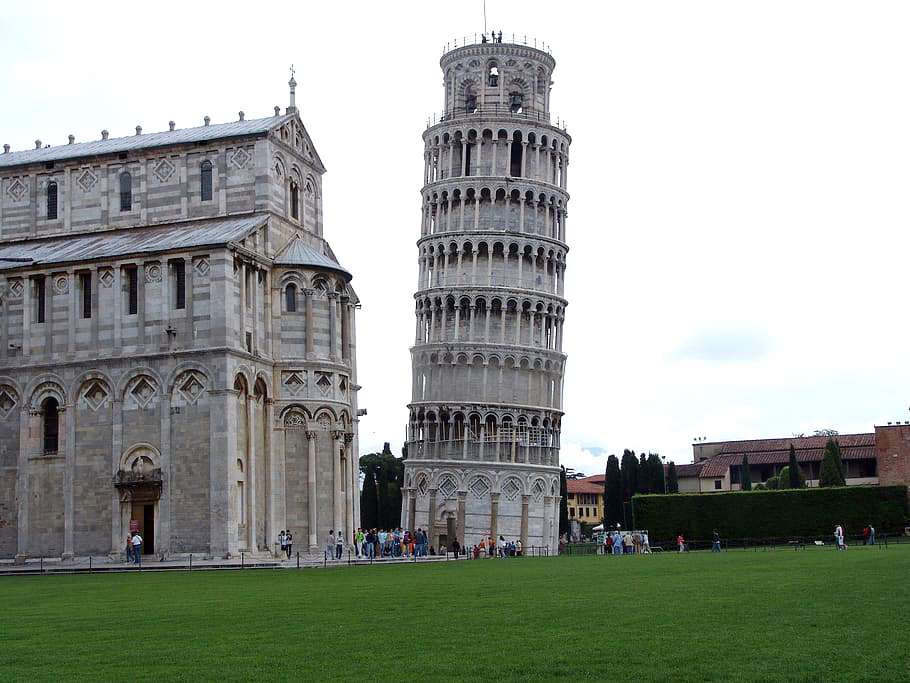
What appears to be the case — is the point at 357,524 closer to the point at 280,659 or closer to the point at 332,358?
the point at 332,358

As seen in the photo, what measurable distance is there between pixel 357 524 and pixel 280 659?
146ft

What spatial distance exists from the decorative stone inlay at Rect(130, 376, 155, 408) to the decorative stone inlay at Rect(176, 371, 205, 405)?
1.28 meters

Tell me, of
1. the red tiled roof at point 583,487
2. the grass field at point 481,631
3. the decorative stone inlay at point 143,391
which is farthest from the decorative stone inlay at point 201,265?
the red tiled roof at point 583,487

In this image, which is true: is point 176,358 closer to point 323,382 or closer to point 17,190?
point 323,382

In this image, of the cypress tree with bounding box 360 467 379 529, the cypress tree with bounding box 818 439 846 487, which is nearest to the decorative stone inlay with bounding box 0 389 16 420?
the cypress tree with bounding box 360 467 379 529

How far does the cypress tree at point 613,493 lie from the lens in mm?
108250

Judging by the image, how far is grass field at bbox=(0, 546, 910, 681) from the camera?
15008 millimetres

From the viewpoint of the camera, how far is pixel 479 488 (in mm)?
92250

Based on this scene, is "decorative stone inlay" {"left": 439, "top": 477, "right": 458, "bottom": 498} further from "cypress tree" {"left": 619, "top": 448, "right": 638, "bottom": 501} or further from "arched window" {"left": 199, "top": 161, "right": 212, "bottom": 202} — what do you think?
"arched window" {"left": 199, "top": 161, "right": 212, "bottom": 202}

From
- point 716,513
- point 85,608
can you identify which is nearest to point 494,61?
point 716,513

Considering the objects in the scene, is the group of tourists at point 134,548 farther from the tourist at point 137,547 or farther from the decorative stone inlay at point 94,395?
the decorative stone inlay at point 94,395

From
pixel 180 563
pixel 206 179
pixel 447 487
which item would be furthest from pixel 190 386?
pixel 447 487

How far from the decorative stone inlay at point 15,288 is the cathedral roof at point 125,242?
0.61 meters

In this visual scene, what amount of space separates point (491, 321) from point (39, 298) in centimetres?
4170
